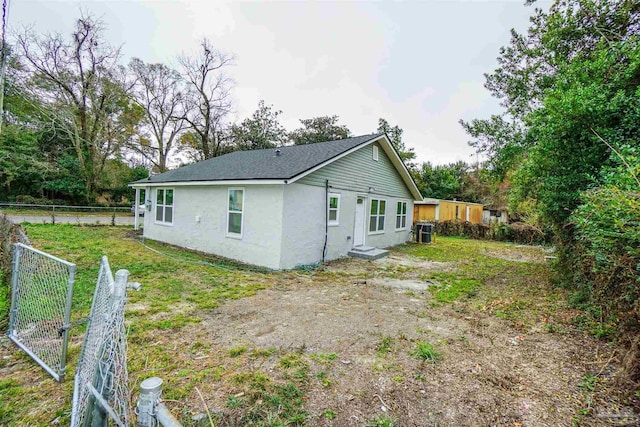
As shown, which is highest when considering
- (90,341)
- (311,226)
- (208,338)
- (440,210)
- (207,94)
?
(207,94)

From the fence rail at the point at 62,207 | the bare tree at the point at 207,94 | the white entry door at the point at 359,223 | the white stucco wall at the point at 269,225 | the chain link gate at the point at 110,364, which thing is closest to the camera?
the chain link gate at the point at 110,364

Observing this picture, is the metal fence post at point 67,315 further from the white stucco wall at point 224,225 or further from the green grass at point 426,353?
the white stucco wall at point 224,225

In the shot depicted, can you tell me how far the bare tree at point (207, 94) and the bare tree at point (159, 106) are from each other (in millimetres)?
960

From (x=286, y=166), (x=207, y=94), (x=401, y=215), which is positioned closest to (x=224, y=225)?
(x=286, y=166)

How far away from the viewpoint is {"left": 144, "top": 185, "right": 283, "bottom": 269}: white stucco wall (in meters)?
8.17

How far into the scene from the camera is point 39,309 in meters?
4.20

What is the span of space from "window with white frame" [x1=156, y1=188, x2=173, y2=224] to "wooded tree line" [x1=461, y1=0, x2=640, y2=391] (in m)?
12.5

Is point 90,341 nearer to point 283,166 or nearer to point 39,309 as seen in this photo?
point 39,309

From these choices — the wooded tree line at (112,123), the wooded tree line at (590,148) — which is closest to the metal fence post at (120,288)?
the wooded tree line at (590,148)

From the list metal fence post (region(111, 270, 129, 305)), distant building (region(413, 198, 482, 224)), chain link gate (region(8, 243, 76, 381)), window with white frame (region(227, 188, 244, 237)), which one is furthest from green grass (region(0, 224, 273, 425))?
distant building (region(413, 198, 482, 224))

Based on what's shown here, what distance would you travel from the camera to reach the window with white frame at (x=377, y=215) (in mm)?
12055

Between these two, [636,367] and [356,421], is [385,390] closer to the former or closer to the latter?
[356,421]

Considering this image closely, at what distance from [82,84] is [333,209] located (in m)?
23.9

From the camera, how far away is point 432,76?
44.8 ft
